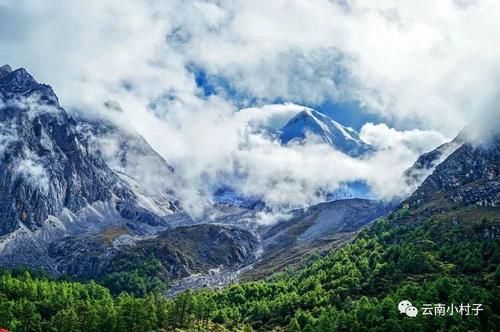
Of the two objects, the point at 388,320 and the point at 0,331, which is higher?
the point at 388,320

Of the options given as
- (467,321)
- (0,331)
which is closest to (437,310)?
(467,321)

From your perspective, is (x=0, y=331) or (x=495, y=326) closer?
(x=0, y=331)

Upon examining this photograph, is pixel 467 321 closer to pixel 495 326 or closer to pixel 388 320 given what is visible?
pixel 495 326

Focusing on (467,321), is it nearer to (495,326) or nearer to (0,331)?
(495,326)

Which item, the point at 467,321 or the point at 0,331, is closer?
the point at 0,331

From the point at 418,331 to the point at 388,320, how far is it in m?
12.0

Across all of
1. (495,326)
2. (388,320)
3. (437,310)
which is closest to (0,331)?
(388,320)

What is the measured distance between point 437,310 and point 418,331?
14.1 meters

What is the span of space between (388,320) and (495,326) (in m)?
35.6

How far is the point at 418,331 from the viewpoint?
189 m

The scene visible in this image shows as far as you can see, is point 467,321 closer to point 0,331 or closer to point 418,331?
point 418,331

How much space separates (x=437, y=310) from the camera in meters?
198

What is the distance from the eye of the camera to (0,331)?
12500 cm

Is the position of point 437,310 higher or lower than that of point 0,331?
higher
